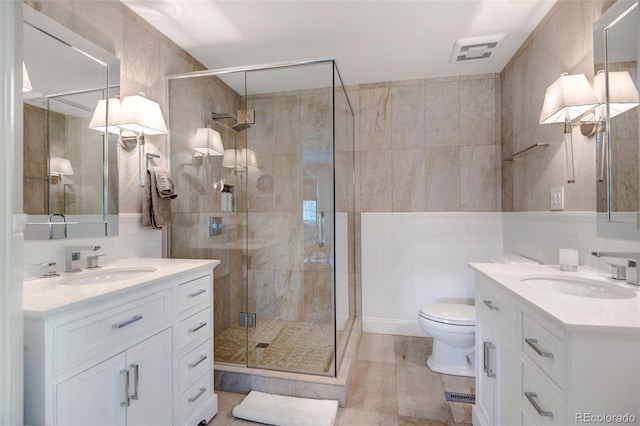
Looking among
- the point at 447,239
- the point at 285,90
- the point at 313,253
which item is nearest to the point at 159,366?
the point at 313,253

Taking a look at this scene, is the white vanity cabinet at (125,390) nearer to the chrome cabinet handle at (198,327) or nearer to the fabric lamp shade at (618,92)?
the chrome cabinet handle at (198,327)

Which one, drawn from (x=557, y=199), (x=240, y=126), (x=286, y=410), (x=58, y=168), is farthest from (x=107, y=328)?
(x=557, y=199)

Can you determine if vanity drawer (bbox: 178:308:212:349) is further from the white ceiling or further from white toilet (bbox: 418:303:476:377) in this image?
the white ceiling

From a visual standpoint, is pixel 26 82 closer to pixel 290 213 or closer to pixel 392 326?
pixel 290 213

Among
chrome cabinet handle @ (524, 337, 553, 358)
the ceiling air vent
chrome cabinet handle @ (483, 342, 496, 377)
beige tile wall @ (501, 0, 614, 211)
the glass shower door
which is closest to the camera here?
chrome cabinet handle @ (524, 337, 553, 358)

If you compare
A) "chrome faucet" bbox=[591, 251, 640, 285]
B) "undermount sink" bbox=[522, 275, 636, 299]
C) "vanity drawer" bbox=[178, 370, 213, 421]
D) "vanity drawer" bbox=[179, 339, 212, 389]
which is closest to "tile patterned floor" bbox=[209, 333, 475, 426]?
"vanity drawer" bbox=[178, 370, 213, 421]

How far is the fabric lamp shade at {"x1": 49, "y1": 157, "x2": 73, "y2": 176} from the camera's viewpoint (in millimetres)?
1390

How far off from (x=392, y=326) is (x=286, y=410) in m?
1.41

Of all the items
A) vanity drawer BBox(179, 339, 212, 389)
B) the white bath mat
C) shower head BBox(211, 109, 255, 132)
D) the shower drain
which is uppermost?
shower head BBox(211, 109, 255, 132)

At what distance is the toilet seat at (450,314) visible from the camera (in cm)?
202

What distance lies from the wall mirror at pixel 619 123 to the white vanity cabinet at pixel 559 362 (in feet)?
1.92

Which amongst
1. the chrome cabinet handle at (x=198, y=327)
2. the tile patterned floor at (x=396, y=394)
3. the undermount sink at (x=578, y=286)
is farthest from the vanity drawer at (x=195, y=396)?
the undermount sink at (x=578, y=286)

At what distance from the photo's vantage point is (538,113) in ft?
6.68

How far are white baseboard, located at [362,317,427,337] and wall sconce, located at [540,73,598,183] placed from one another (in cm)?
171
